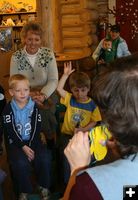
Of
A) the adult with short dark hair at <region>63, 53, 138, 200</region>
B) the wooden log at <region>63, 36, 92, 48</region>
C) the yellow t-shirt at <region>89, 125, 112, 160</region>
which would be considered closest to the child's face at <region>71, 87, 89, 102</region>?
the yellow t-shirt at <region>89, 125, 112, 160</region>

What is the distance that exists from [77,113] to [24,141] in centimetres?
50

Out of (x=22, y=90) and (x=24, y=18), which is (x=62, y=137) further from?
(x=24, y=18)

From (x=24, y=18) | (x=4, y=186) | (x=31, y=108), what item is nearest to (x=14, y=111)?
(x=31, y=108)

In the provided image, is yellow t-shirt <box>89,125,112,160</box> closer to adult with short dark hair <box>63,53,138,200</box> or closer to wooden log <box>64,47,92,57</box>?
adult with short dark hair <box>63,53,138,200</box>

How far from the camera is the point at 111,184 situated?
3.00 ft

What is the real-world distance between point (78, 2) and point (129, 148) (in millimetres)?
6620

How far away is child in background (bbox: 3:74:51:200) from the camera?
105 inches

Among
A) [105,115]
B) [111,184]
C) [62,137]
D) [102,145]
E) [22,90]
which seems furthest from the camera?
[62,137]

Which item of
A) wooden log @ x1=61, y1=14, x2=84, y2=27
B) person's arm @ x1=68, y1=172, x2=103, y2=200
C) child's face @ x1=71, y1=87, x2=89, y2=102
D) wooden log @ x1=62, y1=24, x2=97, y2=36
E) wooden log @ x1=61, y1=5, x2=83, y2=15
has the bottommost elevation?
child's face @ x1=71, y1=87, x2=89, y2=102

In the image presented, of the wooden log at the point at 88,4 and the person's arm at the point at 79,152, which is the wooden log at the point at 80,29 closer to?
the wooden log at the point at 88,4

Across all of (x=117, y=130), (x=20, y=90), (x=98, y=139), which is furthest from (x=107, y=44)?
(x=117, y=130)

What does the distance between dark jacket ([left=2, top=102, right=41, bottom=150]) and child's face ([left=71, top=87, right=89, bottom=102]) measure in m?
0.36

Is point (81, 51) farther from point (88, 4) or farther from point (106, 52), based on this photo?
point (106, 52)

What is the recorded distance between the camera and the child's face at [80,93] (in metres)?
2.92
